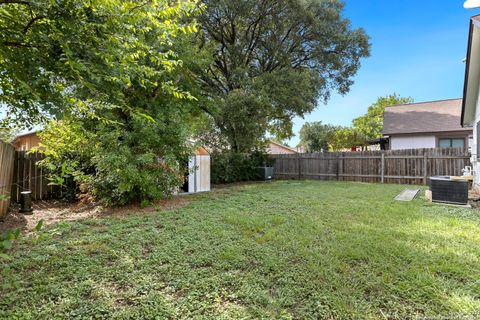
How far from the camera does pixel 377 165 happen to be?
458 inches

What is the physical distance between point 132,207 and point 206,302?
4526 mm

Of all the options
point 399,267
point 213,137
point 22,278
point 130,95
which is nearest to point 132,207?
point 130,95

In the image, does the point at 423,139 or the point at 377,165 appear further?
the point at 423,139

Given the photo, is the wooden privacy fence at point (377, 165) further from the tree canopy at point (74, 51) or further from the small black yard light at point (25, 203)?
the small black yard light at point (25, 203)

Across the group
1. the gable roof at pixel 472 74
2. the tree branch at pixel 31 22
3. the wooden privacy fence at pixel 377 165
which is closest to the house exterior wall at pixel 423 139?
the wooden privacy fence at pixel 377 165

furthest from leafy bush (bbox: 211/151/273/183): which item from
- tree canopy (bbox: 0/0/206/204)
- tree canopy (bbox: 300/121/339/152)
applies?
tree canopy (bbox: 300/121/339/152)

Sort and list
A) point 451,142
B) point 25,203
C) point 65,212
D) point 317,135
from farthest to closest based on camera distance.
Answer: point 317,135 → point 451,142 → point 65,212 → point 25,203

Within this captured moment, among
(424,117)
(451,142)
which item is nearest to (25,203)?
(451,142)

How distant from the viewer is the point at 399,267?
2648mm

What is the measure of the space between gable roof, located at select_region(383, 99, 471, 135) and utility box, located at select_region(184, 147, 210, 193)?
37.5ft

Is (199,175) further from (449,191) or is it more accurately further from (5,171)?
(449,191)

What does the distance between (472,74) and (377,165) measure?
5189 millimetres

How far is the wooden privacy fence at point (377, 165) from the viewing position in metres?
9.95

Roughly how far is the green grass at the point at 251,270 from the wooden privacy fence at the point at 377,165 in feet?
22.4
